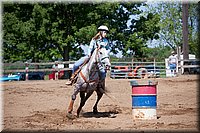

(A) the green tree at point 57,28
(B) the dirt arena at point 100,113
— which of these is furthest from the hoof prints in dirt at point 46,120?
(A) the green tree at point 57,28

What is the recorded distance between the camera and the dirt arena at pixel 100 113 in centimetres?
887

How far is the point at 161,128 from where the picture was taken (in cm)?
849

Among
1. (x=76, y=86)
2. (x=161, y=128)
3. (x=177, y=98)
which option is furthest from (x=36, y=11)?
(x=161, y=128)

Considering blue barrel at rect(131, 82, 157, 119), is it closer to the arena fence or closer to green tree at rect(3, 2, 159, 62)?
the arena fence

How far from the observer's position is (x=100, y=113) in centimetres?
1138

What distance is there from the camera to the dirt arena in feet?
29.1

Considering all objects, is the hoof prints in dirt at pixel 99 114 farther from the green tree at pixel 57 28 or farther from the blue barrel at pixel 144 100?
the green tree at pixel 57 28

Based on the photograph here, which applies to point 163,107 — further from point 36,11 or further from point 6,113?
point 36,11

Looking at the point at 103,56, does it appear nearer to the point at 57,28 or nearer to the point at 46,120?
the point at 46,120

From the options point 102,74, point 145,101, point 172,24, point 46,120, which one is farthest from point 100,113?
point 172,24

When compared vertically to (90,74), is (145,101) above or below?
below

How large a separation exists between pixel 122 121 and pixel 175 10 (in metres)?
40.2

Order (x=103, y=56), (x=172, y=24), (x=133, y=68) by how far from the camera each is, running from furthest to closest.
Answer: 1. (x=172, y=24)
2. (x=133, y=68)
3. (x=103, y=56)

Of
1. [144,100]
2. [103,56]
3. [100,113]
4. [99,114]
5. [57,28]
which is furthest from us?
[57,28]
